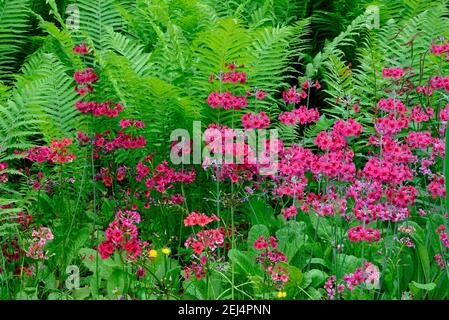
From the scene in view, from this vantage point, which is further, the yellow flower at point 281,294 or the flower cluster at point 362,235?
the yellow flower at point 281,294

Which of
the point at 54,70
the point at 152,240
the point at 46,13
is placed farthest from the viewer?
the point at 46,13

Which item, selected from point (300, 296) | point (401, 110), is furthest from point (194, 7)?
point (300, 296)

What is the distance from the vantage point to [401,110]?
2.54 metres

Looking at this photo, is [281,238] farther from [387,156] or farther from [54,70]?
[54,70]

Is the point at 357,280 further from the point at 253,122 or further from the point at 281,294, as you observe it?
the point at 253,122

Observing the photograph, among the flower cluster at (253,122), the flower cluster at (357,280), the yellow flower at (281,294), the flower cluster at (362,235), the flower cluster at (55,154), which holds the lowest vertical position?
the yellow flower at (281,294)

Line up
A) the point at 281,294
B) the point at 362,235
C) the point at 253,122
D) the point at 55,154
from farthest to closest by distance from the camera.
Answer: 1. the point at 55,154
2. the point at 253,122
3. the point at 281,294
4. the point at 362,235

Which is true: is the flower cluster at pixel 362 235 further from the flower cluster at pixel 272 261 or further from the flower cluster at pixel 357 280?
the flower cluster at pixel 272 261

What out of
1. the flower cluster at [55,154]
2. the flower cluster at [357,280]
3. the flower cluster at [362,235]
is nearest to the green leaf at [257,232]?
the flower cluster at [357,280]

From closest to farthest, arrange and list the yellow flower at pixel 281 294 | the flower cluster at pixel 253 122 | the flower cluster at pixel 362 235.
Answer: the flower cluster at pixel 362 235 → the yellow flower at pixel 281 294 → the flower cluster at pixel 253 122

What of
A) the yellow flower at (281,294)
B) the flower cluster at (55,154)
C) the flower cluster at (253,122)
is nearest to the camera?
the yellow flower at (281,294)

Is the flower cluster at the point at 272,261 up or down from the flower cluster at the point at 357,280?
up

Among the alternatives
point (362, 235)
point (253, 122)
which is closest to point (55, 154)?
point (253, 122)

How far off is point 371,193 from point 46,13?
2.94 m
